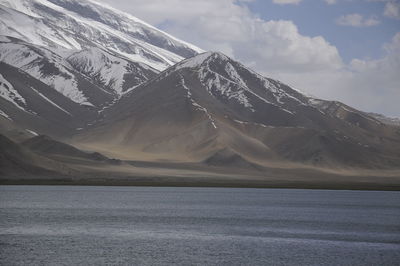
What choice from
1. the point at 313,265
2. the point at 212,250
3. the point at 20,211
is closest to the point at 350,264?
the point at 313,265

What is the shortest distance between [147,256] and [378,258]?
22332 mm

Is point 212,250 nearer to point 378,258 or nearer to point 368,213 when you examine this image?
point 378,258

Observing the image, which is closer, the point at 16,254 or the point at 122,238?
the point at 16,254

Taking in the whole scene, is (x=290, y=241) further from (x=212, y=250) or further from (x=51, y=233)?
(x=51, y=233)

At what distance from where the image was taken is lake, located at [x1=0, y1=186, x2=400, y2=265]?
7756 cm

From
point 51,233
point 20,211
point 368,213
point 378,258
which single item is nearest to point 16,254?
point 51,233

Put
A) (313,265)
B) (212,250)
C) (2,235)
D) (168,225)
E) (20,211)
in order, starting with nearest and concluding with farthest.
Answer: (313,265) < (212,250) < (2,235) < (168,225) < (20,211)

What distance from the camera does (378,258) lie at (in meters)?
79.1

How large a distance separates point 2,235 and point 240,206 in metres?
76.0

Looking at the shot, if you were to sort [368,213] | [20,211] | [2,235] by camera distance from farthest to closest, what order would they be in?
[368,213], [20,211], [2,235]

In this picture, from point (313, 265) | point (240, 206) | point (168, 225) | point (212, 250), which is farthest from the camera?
point (240, 206)

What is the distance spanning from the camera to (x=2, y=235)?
92.3 meters

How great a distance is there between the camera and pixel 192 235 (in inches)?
3848

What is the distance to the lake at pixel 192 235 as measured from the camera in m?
77.6
